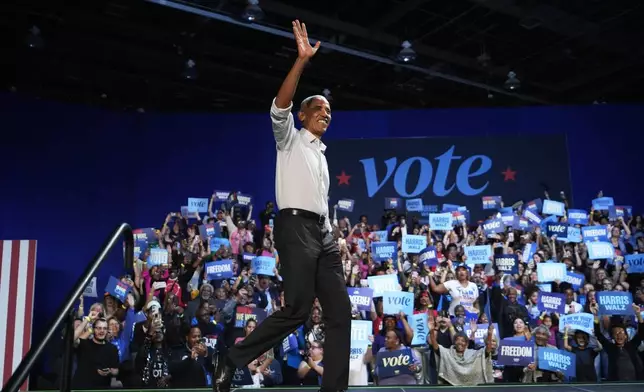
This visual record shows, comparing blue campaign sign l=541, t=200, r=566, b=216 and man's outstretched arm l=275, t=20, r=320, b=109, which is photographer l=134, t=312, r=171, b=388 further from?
blue campaign sign l=541, t=200, r=566, b=216

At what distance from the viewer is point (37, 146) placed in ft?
28.9

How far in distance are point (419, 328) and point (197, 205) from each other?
4.20 meters

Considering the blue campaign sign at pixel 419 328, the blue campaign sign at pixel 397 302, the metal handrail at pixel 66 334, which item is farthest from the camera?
the blue campaign sign at pixel 397 302

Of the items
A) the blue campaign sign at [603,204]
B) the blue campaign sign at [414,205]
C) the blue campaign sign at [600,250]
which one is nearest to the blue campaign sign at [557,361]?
the blue campaign sign at [600,250]

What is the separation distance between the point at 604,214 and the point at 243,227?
17.1 ft

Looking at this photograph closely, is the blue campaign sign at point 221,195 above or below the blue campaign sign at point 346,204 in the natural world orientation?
above

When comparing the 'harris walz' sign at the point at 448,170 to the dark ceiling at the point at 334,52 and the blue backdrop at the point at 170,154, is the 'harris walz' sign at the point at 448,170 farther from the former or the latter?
the dark ceiling at the point at 334,52

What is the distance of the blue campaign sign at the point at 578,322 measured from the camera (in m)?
5.88

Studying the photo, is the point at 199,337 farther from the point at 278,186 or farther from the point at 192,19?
the point at 192,19

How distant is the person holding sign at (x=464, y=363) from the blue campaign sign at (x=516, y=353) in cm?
18

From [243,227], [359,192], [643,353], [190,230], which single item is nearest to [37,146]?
[190,230]

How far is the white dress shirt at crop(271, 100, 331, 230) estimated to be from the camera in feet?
7.97

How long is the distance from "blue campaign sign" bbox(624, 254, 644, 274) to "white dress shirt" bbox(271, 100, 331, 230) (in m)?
5.98

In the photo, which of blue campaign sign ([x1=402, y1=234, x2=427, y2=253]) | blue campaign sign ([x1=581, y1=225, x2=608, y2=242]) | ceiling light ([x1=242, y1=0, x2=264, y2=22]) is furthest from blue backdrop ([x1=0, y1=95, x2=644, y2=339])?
ceiling light ([x1=242, y1=0, x2=264, y2=22])
